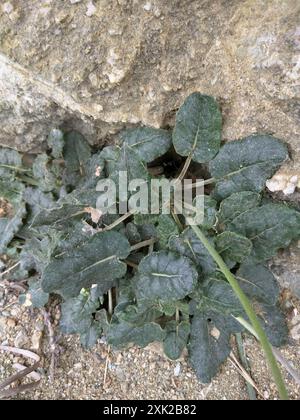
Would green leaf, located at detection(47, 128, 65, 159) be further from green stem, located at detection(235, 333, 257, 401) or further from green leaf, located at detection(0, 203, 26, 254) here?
green stem, located at detection(235, 333, 257, 401)

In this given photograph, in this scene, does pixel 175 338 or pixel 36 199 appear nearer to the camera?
pixel 175 338

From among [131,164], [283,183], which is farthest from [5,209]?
[283,183]

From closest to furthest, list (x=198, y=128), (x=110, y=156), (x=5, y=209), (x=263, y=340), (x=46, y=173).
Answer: (x=263, y=340)
(x=198, y=128)
(x=110, y=156)
(x=46, y=173)
(x=5, y=209)

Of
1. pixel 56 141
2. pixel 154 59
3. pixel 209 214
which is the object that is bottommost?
pixel 209 214

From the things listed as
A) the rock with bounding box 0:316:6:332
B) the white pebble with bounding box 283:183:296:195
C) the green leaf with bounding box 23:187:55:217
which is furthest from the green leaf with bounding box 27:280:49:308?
the white pebble with bounding box 283:183:296:195

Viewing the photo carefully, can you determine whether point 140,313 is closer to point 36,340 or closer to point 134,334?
point 134,334

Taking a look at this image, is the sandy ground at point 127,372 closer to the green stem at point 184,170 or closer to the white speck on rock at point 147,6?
the green stem at point 184,170
